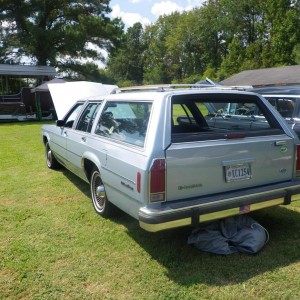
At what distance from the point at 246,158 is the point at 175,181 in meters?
0.85

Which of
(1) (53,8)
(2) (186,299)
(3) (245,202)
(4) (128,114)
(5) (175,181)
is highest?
(1) (53,8)

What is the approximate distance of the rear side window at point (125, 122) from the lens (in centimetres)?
353

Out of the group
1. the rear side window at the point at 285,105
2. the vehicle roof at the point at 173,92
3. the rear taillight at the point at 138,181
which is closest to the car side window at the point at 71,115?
the vehicle roof at the point at 173,92

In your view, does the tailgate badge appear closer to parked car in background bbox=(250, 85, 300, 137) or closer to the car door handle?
the car door handle

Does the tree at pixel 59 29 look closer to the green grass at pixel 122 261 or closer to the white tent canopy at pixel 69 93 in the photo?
the white tent canopy at pixel 69 93

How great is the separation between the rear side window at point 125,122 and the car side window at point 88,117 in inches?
16.9

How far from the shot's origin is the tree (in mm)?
25359

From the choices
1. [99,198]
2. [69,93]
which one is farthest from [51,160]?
[69,93]

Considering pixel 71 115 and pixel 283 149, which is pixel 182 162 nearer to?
pixel 283 149

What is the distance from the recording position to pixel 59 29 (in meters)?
26.9

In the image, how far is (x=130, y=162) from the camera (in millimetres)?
3314

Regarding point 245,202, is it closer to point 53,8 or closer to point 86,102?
point 86,102

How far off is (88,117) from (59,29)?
24.4m

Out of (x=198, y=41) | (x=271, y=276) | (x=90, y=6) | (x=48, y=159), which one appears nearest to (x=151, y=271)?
(x=271, y=276)
